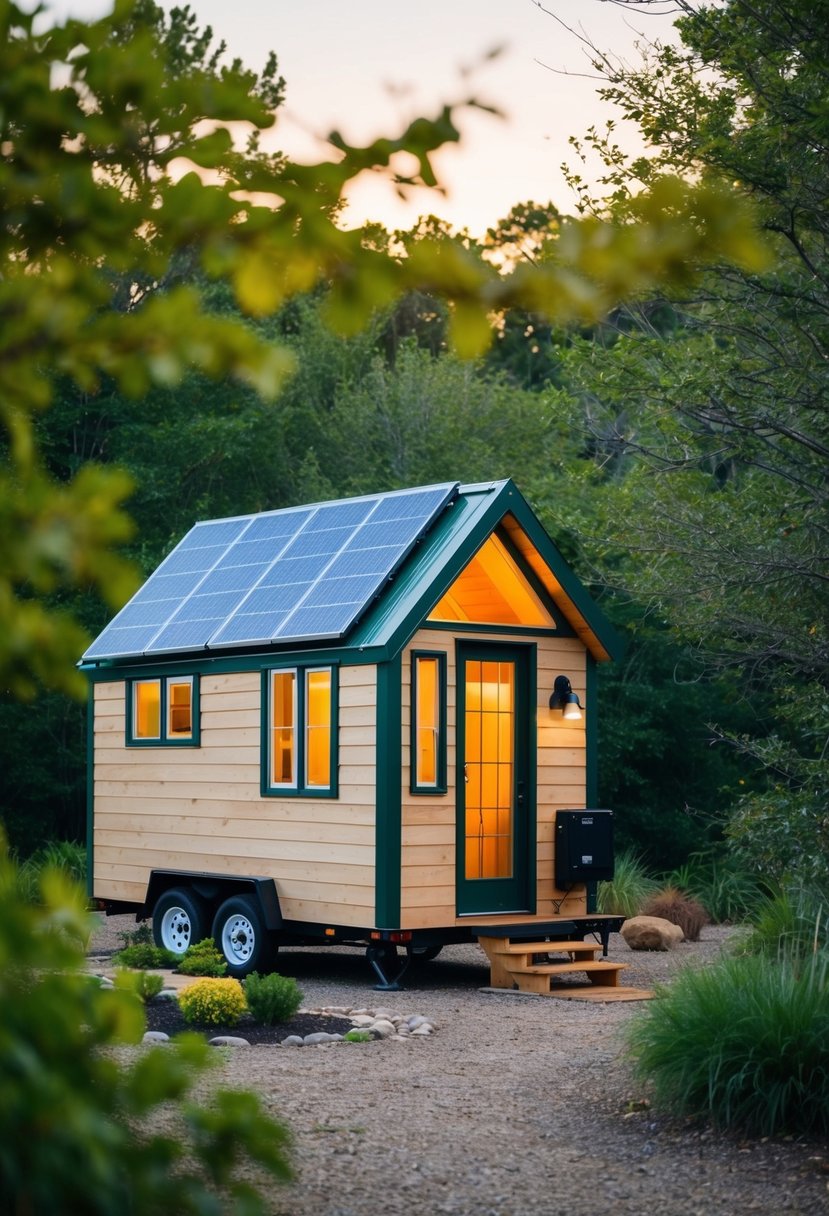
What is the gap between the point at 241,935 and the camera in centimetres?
1327

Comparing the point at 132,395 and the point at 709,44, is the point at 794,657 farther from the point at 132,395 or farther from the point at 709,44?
the point at 132,395

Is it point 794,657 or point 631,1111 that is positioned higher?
point 794,657

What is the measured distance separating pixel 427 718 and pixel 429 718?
2 centimetres

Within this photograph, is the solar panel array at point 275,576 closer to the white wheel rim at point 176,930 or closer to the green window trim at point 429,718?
the green window trim at point 429,718

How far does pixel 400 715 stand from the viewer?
476 inches

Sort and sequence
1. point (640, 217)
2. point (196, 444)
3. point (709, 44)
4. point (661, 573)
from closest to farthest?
point (640, 217) < point (709, 44) < point (661, 573) < point (196, 444)

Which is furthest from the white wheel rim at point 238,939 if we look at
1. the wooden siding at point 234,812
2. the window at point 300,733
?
the window at point 300,733

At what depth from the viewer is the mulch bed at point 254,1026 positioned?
9.63 metres

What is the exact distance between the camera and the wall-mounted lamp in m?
13.5

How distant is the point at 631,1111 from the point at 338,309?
A: 5.82 metres

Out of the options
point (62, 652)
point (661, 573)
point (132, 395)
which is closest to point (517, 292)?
point (132, 395)

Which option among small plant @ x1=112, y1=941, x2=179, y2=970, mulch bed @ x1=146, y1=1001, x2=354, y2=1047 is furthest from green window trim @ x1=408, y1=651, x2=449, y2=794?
small plant @ x1=112, y1=941, x2=179, y2=970

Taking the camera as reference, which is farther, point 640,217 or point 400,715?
point 400,715

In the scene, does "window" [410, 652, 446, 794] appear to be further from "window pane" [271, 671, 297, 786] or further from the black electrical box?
the black electrical box
